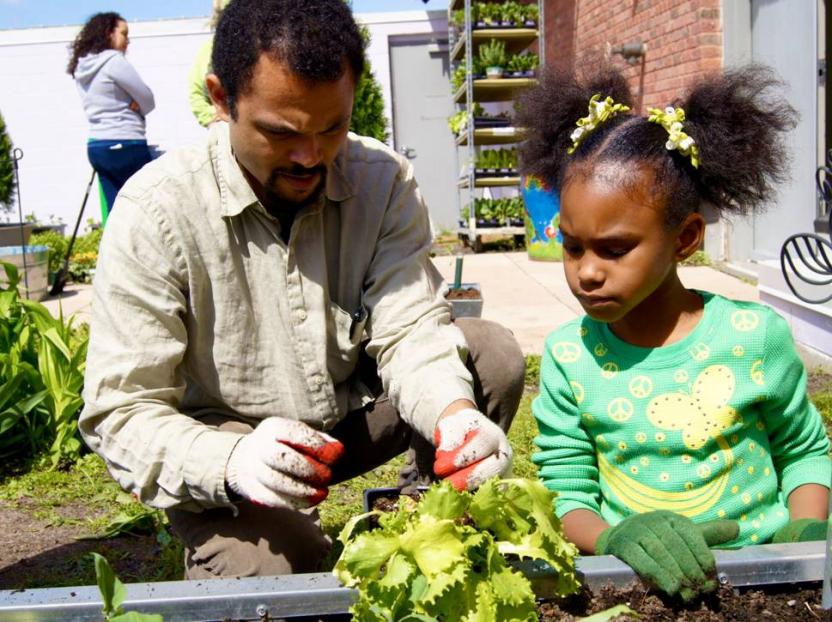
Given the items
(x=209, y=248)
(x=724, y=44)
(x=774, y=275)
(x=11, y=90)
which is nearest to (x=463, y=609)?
(x=209, y=248)

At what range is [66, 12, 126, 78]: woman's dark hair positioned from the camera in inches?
255

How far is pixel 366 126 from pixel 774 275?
7693mm

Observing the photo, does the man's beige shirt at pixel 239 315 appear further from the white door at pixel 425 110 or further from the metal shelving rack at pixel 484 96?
the white door at pixel 425 110

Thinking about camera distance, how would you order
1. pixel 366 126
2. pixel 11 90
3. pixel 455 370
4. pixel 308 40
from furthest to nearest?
pixel 11 90 < pixel 366 126 < pixel 455 370 < pixel 308 40

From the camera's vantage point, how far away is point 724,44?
21.5 feet

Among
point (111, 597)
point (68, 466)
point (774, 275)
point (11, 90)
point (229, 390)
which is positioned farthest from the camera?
point (11, 90)

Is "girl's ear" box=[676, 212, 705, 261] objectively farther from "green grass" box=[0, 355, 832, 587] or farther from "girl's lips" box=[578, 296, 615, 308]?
"green grass" box=[0, 355, 832, 587]

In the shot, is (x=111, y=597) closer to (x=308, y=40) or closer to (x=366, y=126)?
(x=308, y=40)

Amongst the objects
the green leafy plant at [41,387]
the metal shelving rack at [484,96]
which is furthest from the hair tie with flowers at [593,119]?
the metal shelving rack at [484,96]

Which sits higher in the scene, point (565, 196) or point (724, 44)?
point (724, 44)

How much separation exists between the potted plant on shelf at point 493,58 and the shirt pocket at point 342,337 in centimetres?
764

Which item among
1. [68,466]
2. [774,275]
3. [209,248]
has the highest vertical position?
[209,248]

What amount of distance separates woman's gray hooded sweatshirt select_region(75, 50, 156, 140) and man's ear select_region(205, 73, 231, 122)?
4888 mm

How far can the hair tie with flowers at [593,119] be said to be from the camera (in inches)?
74.9
